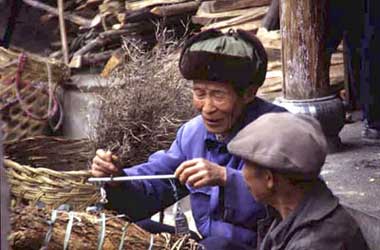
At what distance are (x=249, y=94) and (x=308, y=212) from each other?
2.84 feet

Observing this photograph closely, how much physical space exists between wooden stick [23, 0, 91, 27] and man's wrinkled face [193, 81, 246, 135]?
7493 millimetres

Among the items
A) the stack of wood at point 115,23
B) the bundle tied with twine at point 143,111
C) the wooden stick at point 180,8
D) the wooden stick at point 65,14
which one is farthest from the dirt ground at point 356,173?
the wooden stick at point 65,14

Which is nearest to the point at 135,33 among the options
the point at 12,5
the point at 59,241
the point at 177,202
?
the point at 12,5

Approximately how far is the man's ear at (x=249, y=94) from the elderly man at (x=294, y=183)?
67cm

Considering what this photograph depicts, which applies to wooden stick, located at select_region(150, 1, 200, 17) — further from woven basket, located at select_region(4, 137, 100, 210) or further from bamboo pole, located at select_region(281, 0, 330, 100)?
woven basket, located at select_region(4, 137, 100, 210)

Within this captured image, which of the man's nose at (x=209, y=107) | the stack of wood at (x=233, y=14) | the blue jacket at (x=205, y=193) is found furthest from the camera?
the stack of wood at (x=233, y=14)

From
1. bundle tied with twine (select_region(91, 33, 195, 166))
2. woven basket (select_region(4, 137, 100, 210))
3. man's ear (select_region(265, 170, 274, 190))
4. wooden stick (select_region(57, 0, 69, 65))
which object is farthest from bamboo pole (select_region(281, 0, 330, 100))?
wooden stick (select_region(57, 0, 69, 65))

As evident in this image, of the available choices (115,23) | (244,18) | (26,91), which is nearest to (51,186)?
(26,91)

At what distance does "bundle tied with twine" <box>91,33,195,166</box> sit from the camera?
4.98 metres

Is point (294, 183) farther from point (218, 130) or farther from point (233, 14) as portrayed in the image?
point (233, 14)

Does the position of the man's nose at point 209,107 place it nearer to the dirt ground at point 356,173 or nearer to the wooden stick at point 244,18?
the dirt ground at point 356,173

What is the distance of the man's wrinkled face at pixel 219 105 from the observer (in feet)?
10.2

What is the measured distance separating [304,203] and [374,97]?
4051mm

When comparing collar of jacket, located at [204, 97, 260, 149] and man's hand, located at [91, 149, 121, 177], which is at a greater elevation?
collar of jacket, located at [204, 97, 260, 149]
